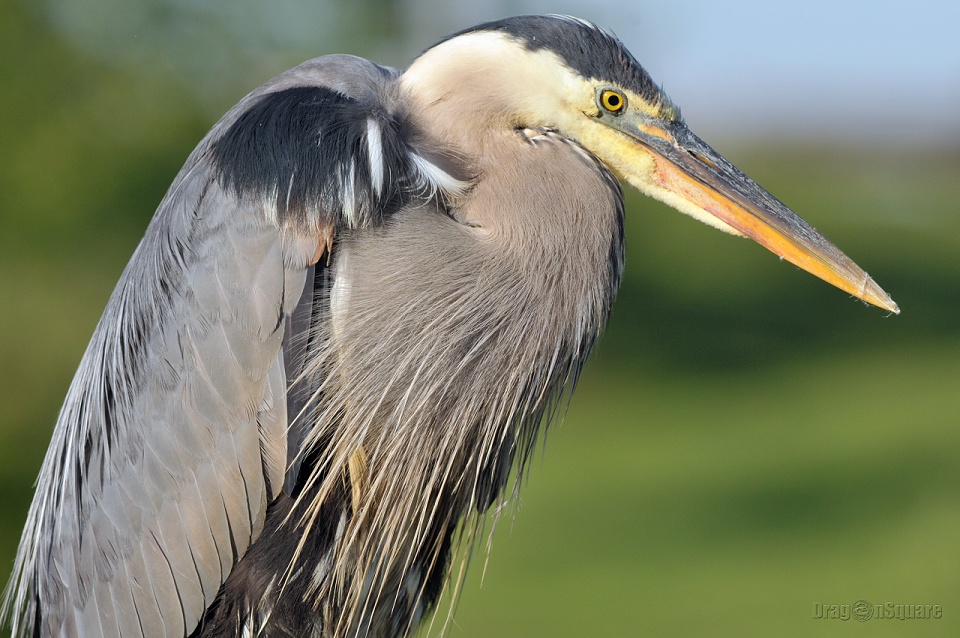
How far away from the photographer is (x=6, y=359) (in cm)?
538

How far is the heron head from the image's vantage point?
199 centimetres

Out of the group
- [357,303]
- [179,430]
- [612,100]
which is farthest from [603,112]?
[179,430]

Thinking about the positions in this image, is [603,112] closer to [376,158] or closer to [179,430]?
[376,158]

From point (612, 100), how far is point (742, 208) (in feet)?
1.13

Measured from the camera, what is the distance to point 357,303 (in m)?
1.98

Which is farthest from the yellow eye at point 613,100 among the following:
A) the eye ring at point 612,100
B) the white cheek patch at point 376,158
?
the white cheek patch at point 376,158

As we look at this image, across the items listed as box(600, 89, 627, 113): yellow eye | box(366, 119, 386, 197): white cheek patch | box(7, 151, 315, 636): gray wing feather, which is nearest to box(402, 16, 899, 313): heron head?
box(600, 89, 627, 113): yellow eye

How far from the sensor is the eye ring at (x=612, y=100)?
6.63 feet

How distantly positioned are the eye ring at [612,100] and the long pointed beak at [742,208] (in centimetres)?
9

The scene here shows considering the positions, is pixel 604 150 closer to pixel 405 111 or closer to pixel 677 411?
pixel 405 111

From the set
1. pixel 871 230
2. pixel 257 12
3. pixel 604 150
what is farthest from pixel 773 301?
pixel 604 150

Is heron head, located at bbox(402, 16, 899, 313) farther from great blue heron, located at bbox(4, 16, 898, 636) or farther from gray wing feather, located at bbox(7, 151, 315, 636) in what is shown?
gray wing feather, located at bbox(7, 151, 315, 636)

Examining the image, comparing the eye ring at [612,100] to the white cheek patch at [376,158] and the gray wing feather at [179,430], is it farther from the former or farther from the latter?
the gray wing feather at [179,430]

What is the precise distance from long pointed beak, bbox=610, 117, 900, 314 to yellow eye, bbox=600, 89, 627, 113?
90 millimetres
